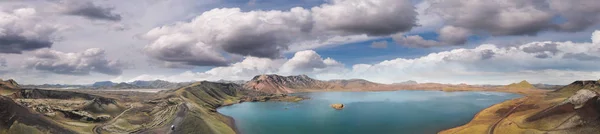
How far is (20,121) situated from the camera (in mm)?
74125

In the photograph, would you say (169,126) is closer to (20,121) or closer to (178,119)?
(178,119)

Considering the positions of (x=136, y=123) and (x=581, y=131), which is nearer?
(x=581, y=131)

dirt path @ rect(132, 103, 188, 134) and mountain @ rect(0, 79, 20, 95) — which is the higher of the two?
mountain @ rect(0, 79, 20, 95)

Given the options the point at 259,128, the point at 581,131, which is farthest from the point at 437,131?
the point at 259,128

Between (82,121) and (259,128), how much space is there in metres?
66.9

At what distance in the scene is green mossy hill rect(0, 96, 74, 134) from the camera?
71488 millimetres

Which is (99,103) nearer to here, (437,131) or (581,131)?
(437,131)

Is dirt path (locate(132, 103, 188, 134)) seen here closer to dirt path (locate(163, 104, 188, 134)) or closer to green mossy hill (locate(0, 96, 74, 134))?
dirt path (locate(163, 104, 188, 134))

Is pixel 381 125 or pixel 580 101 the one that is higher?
pixel 580 101

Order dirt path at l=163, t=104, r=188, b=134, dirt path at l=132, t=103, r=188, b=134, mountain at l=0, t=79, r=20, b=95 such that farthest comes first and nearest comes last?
mountain at l=0, t=79, r=20, b=95, dirt path at l=163, t=104, r=188, b=134, dirt path at l=132, t=103, r=188, b=134

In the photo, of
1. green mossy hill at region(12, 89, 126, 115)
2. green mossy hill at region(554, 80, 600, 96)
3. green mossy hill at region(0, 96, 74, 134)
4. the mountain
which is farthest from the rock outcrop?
the mountain

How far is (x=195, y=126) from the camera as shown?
111438 mm

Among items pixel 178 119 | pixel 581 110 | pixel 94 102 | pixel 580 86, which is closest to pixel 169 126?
pixel 178 119

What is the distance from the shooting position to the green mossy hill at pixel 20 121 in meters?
71.5
